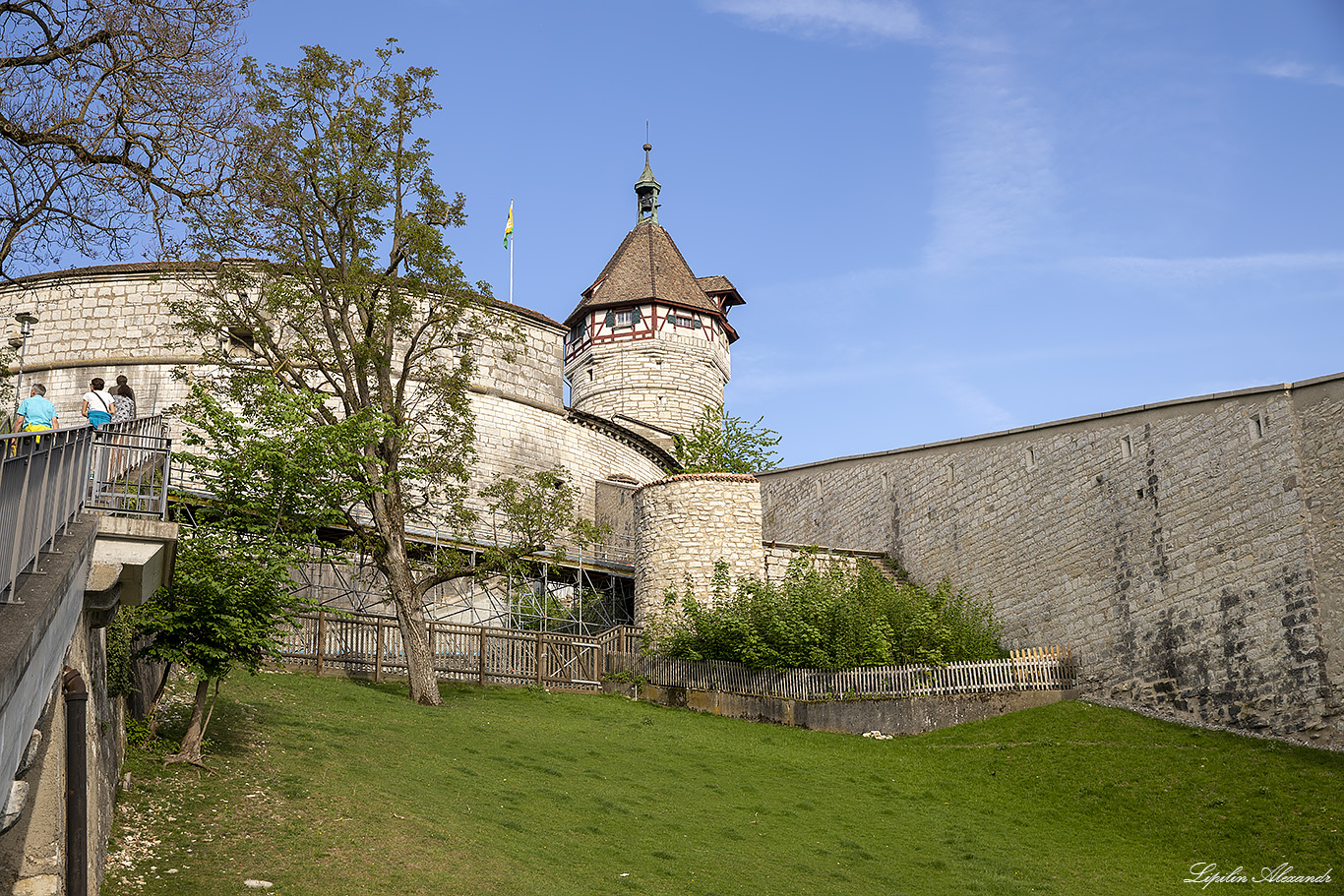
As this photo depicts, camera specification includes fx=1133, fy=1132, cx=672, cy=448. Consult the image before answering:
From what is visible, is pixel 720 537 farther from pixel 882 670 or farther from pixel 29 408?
pixel 29 408

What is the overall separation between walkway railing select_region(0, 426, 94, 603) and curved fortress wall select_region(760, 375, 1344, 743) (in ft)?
51.7

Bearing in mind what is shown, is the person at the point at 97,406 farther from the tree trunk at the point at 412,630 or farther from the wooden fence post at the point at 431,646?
the wooden fence post at the point at 431,646

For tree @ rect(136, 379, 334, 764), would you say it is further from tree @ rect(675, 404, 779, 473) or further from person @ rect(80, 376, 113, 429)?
tree @ rect(675, 404, 779, 473)

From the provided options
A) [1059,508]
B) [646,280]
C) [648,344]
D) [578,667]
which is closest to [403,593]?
[578,667]

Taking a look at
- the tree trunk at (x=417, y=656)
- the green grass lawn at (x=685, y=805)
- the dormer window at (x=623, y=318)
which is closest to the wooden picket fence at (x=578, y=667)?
the tree trunk at (x=417, y=656)

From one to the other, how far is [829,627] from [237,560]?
1209 centimetres

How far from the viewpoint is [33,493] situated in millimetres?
5848

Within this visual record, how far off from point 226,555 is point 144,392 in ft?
70.9

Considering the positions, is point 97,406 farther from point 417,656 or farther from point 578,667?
point 578,667

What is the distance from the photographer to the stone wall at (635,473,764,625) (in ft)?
78.4

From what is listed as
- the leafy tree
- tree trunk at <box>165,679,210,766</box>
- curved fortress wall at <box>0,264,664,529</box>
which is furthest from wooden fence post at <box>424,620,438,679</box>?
curved fortress wall at <box>0,264,664,529</box>

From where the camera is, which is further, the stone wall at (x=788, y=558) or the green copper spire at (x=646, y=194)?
the green copper spire at (x=646, y=194)

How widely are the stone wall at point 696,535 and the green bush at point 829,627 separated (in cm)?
84

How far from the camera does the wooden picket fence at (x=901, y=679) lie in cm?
1959
